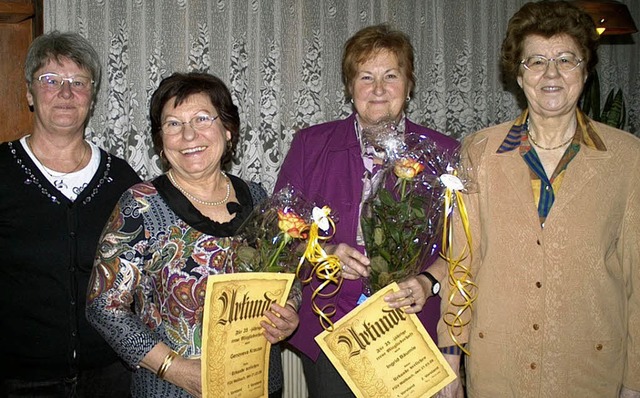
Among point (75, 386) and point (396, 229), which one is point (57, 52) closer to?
point (75, 386)

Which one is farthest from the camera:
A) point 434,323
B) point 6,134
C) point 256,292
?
point 6,134

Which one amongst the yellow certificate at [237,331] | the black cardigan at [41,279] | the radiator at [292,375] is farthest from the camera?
the radiator at [292,375]

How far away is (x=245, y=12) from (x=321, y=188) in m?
1.63

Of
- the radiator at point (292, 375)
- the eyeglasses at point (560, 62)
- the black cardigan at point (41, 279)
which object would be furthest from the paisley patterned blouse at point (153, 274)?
the radiator at point (292, 375)

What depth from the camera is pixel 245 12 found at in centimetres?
347

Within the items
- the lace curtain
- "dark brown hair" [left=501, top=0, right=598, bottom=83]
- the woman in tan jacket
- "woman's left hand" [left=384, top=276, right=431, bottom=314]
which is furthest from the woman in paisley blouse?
the lace curtain

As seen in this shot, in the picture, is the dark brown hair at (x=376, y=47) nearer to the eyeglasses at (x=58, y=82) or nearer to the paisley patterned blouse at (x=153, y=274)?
the paisley patterned blouse at (x=153, y=274)

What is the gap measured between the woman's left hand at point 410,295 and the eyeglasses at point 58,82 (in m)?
1.36

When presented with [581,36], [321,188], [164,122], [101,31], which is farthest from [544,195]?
[101,31]

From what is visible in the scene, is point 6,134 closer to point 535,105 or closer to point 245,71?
point 245,71

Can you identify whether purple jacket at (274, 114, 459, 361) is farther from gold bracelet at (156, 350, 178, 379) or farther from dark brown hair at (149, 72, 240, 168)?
gold bracelet at (156, 350, 178, 379)

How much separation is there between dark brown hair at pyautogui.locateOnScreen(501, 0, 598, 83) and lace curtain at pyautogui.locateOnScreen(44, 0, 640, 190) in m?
1.71

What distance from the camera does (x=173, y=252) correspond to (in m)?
1.85

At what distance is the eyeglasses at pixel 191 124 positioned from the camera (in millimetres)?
1956
